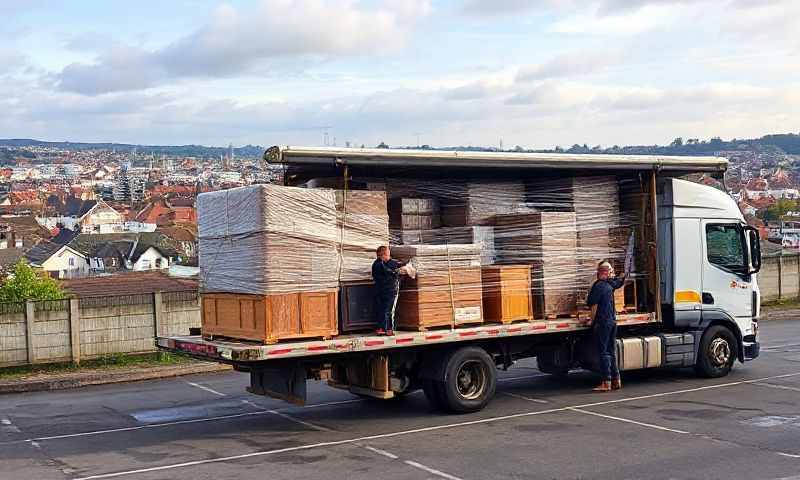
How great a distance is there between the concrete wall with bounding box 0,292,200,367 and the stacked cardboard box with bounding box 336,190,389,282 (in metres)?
7.44

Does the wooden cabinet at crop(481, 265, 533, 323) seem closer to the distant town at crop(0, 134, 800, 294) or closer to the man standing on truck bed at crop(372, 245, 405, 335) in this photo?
the man standing on truck bed at crop(372, 245, 405, 335)

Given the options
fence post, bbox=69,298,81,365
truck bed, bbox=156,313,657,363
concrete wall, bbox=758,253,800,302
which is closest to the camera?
truck bed, bbox=156,313,657,363

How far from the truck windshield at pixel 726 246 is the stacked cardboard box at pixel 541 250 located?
2.97m

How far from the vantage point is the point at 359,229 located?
1111 centimetres

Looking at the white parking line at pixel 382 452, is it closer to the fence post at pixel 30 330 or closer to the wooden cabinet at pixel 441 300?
the wooden cabinet at pixel 441 300

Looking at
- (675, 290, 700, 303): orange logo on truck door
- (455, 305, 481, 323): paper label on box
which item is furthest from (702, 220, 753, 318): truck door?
(455, 305, 481, 323): paper label on box

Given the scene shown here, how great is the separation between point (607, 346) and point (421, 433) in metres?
3.56

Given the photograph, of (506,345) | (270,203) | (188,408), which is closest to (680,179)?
(506,345)

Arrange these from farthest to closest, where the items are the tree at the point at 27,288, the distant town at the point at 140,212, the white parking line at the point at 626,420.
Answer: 1. the distant town at the point at 140,212
2. the tree at the point at 27,288
3. the white parking line at the point at 626,420

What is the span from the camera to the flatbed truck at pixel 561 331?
10711 mm

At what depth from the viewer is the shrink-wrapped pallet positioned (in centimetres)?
1014

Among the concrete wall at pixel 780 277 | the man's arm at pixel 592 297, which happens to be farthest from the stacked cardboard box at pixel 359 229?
the concrete wall at pixel 780 277

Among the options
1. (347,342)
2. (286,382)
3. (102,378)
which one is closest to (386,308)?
(347,342)

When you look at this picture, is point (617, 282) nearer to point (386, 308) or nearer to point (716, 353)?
point (716, 353)
